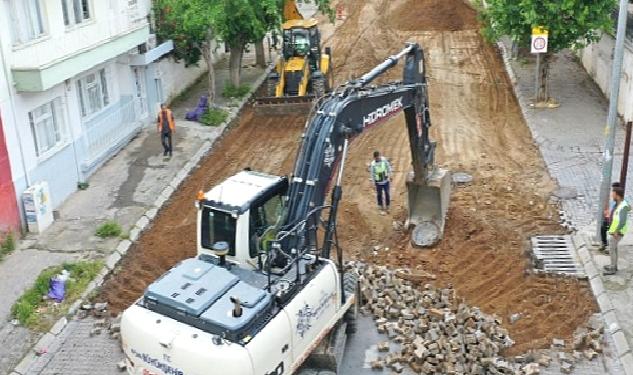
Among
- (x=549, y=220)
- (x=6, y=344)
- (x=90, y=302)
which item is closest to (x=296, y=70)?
(x=549, y=220)

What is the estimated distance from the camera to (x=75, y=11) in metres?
18.9

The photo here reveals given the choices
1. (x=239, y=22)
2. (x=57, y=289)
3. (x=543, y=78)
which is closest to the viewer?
(x=57, y=289)

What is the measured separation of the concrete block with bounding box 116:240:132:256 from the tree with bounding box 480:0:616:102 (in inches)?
503

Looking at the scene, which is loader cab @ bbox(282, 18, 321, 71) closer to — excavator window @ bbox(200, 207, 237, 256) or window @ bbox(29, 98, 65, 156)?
window @ bbox(29, 98, 65, 156)

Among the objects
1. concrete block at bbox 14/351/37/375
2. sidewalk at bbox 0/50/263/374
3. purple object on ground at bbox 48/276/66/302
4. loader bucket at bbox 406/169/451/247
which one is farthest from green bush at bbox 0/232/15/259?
loader bucket at bbox 406/169/451/247

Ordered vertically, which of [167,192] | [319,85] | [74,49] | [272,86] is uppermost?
[74,49]

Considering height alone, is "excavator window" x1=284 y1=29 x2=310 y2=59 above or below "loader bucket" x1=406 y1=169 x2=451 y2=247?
above

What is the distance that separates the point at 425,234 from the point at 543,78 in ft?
33.7

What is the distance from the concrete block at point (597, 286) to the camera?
42.1 ft

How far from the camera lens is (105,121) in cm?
2053

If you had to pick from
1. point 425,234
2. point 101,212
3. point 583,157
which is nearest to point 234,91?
point 101,212

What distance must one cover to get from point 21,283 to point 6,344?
199cm

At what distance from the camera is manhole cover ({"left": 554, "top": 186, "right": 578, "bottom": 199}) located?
1667 cm

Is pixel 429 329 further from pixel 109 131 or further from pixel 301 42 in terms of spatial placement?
pixel 301 42
